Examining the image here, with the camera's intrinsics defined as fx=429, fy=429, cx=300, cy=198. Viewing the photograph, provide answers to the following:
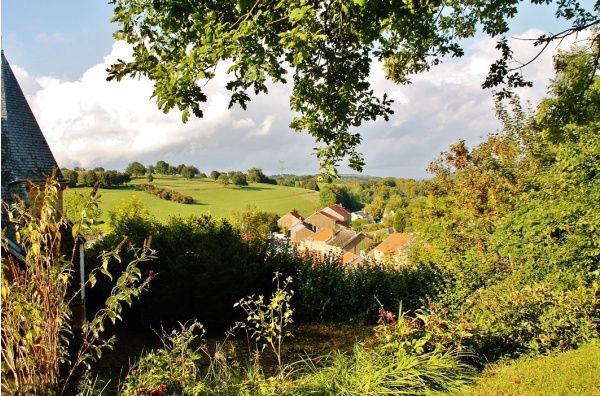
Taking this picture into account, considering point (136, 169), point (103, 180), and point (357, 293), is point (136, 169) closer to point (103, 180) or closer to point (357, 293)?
point (357, 293)

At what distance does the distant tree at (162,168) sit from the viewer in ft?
112

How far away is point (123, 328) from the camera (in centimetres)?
1078

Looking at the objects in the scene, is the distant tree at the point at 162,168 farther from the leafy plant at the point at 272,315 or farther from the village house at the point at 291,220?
the leafy plant at the point at 272,315

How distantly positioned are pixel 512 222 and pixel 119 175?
27000 mm

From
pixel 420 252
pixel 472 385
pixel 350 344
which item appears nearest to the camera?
pixel 472 385

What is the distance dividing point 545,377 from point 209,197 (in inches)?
1280

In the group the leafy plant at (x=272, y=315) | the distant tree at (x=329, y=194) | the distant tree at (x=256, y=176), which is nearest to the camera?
the leafy plant at (x=272, y=315)

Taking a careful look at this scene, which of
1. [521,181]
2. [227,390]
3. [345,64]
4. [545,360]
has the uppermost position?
[345,64]

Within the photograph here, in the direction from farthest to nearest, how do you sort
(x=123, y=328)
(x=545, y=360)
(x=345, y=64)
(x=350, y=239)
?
(x=350, y=239)
(x=123, y=328)
(x=545, y=360)
(x=345, y=64)

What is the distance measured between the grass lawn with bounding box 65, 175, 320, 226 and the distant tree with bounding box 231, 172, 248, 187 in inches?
18.6

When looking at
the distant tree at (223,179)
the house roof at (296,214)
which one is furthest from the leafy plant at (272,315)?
the house roof at (296,214)

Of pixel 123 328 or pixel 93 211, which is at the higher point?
pixel 93 211

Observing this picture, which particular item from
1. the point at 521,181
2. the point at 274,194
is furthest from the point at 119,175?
the point at 521,181

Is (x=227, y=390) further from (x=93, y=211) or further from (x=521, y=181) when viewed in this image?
(x=521, y=181)
